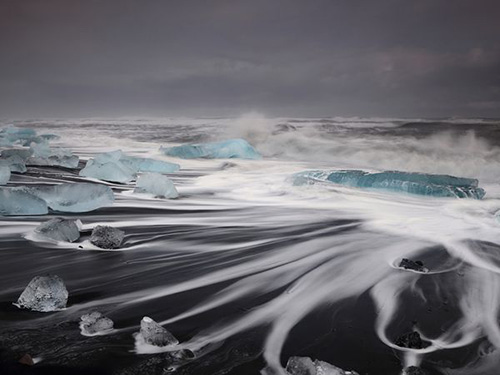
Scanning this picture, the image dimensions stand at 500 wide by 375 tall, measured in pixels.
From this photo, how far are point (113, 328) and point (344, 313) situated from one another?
2.90 ft

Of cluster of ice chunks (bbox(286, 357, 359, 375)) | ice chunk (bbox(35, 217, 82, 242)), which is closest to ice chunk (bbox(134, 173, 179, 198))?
ice chunk (bbox(35, 217, 82, 242))

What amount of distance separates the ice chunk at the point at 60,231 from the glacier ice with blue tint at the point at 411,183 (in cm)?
289

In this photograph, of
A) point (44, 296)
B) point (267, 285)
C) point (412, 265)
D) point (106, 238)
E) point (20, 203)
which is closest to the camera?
point (44, 296)

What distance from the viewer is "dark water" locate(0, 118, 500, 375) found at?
138 centimetres

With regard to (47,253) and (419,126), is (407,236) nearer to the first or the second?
(47,253)

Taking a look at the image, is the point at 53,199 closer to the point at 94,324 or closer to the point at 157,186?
the point at 157,186

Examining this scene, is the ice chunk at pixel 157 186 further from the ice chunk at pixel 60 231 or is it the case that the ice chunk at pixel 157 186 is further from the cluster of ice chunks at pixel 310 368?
the cluster of ice chunks at pixel 310 368

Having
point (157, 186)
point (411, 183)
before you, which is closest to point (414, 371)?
point (157, 186)

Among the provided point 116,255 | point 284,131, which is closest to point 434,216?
point 116,255

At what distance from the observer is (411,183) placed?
15.5 ft

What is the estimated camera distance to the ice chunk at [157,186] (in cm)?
416

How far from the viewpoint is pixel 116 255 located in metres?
2.34

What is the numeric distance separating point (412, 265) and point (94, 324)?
158 centimetres

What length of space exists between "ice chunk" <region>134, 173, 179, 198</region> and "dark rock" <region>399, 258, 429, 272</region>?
7.98 feet
